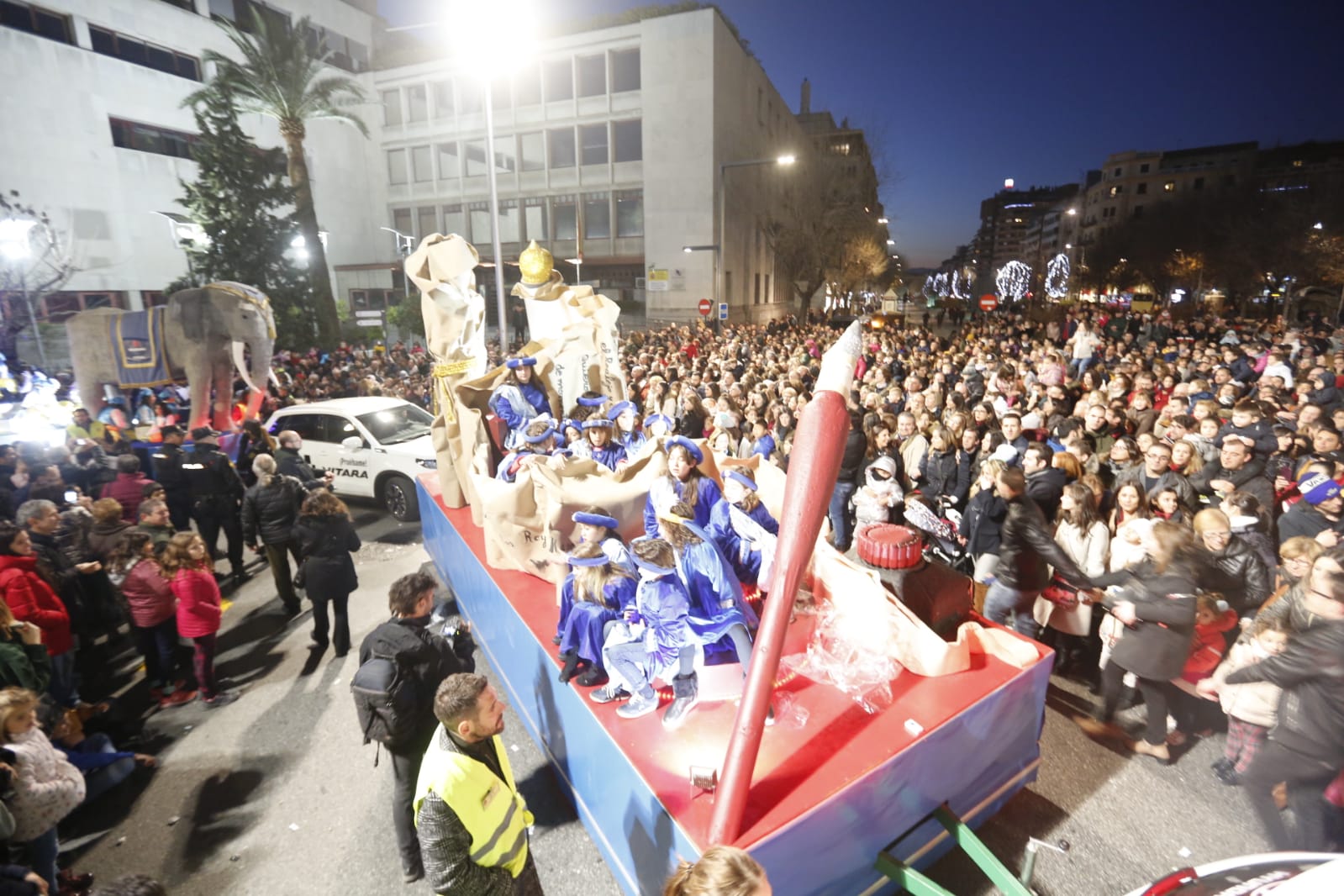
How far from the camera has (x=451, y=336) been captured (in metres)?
6.47

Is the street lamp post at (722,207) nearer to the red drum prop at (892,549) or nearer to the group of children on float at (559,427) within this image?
the group of children on float at (559,427)

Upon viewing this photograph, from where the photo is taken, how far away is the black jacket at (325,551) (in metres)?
5.45

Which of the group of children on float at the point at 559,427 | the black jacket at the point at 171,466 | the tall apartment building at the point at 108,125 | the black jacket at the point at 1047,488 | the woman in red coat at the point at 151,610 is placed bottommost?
the woman in red coat at the point at 151,610

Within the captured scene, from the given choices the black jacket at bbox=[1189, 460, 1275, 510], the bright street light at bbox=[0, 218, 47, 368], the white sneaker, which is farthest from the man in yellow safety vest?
the bright street light at bbox=[0, 218, 47, 368]

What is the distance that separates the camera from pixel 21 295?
1877 cm

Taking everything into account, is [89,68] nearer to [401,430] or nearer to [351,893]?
[401,430]

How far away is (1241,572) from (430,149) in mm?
41156

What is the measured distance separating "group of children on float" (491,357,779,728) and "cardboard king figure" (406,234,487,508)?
9.14ft

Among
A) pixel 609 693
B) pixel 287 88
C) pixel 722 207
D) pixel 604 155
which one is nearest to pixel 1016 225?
pixel 604 155

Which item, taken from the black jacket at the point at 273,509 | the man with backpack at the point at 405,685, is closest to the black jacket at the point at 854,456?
the man with backpack at the point at 405,685

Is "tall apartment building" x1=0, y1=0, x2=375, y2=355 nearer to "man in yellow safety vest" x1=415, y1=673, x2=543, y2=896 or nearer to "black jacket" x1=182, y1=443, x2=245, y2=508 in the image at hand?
"black jacket" x1=182, y1=443, x2=245, y2=508

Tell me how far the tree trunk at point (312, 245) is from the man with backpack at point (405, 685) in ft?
73.8

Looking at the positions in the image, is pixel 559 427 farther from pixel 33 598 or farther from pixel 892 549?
pixel 33 598

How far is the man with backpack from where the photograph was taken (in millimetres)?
3389
